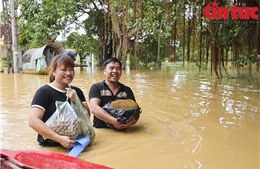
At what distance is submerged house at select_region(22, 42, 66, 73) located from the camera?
14.3 m

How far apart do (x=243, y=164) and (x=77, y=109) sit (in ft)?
5.27

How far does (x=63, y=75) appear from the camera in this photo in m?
2.57

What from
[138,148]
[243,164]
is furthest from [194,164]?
[138,148]

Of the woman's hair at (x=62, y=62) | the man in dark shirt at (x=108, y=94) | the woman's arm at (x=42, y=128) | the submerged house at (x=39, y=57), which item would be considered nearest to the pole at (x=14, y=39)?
the submerged house at (x=39, y=57)

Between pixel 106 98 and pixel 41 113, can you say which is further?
pixel 106 98

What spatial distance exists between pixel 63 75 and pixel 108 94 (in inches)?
35.1

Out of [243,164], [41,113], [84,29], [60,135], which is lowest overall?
[243,164]

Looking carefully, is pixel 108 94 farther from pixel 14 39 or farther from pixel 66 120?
pixel 14 39

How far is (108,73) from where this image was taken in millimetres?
3299

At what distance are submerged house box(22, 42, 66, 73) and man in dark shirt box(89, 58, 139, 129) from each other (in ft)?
37.5

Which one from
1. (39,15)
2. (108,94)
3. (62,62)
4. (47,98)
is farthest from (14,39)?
(47,98)

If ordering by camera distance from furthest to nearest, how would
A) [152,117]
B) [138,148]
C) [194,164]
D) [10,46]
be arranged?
[10,46] < [152,117] < [138,148] < [194,164]

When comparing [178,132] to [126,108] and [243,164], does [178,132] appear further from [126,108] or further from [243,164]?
[243,164]

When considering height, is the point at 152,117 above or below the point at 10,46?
below
